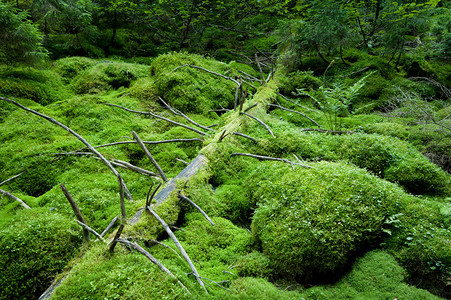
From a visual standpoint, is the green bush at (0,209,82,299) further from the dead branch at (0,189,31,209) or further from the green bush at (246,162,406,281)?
the green bush at (246,162,406,281)

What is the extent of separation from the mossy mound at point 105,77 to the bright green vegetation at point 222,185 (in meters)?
0.05

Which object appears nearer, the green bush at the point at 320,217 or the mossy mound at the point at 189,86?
the green bush at the point at 320,217

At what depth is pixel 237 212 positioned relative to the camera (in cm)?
373

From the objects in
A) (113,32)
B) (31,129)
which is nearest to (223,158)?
(31,129)

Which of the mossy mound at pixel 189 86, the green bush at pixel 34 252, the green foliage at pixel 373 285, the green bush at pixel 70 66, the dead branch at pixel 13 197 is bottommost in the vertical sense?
the dead branch at pixel 13 197

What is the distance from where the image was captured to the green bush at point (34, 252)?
265 centimetres

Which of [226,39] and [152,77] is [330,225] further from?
[226,39]

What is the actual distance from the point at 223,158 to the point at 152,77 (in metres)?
5.12

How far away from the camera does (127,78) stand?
328 inches

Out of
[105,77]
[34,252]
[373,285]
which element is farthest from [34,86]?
[373,285]

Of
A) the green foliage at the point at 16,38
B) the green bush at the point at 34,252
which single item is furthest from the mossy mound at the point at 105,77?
the green bush at the point at 34,252

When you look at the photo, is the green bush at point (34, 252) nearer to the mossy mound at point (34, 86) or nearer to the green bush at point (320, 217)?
the green bush at point (320, 217)

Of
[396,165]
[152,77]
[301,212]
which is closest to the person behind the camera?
[301,212]

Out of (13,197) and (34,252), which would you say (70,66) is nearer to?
(13,197)
